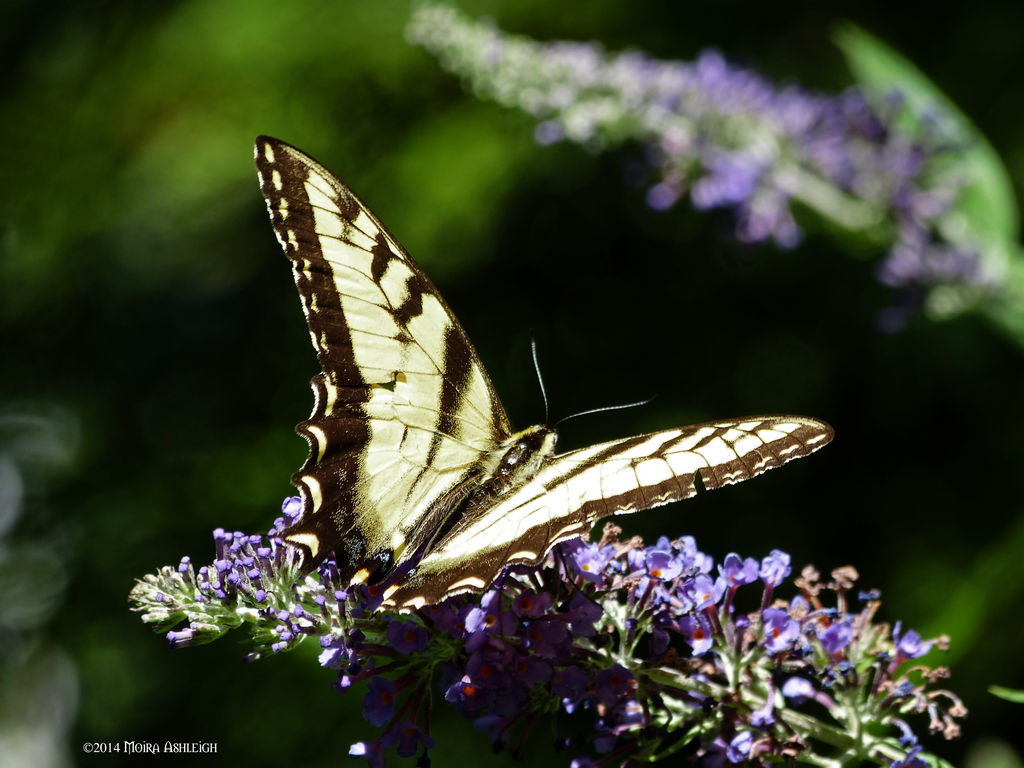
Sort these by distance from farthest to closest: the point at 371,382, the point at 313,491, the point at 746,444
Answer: the point at 371,382 → the point at 313,491 → the point at 746,444

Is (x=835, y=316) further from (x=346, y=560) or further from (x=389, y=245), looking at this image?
(x=346, y=560)

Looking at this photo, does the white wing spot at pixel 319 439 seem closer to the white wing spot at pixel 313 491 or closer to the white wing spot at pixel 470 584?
the white wing spot at pixel 313 491

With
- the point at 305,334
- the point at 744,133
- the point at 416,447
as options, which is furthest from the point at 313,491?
the point at 744,133

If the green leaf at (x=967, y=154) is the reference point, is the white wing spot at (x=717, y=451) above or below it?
below

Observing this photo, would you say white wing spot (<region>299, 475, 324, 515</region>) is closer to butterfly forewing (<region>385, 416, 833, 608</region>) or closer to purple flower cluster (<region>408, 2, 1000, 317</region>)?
butterfly forewing (<region>385, 416, 833, 608</region>)

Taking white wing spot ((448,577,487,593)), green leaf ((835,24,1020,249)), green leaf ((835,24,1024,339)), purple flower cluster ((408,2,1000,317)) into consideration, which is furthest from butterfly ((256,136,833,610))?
green leaf ((835,24,1020,249))

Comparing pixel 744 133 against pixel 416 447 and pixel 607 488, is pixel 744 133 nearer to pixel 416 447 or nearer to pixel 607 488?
pixel 416 447

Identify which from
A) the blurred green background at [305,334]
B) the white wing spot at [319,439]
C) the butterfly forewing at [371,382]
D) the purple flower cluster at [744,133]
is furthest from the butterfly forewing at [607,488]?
the blurred green background at [305,334]
